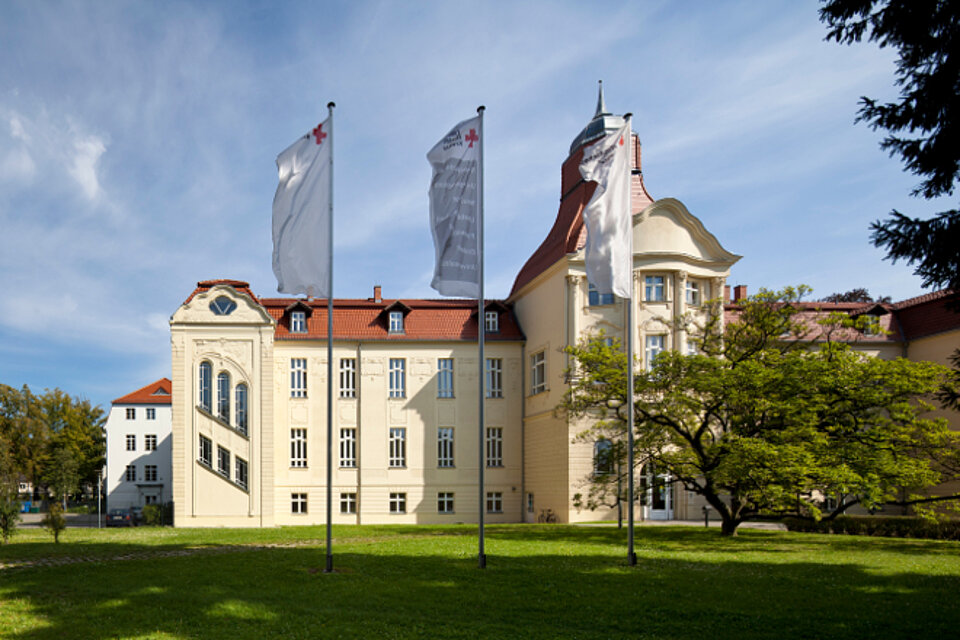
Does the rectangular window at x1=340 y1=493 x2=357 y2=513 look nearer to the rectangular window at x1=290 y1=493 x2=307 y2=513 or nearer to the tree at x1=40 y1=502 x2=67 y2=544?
the rectangular window at x1=290 y1=493 x2=307 y2=513

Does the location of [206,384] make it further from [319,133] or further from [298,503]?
[319,133]

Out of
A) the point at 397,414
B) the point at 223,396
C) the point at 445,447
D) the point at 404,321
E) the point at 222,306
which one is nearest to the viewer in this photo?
the point at 223,396

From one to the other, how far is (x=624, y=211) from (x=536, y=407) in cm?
2227

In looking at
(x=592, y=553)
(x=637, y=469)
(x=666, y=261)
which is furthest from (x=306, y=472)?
(x=592, y=553)

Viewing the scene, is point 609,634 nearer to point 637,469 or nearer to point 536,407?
point 637,469

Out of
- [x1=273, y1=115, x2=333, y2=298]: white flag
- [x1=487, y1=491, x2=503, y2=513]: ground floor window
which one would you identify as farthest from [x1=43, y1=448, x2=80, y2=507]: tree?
[x1=273, y1=115, x2=333, y2=298]: white flag

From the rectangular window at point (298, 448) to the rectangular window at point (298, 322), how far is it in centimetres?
507

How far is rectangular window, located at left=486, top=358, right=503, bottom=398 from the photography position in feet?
134

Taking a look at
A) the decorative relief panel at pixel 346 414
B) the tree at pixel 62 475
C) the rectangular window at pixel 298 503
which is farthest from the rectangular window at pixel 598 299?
the tree at pixel 62 475

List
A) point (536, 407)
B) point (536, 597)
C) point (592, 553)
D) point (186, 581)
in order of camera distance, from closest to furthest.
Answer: point (536, 597), point (186, 581), point (592, 553), point (536, 407)

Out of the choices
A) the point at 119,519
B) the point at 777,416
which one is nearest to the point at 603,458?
the point at 777,416

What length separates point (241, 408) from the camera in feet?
119

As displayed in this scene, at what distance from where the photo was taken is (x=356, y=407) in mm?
40062

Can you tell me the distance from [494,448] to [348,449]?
743 centimetres
